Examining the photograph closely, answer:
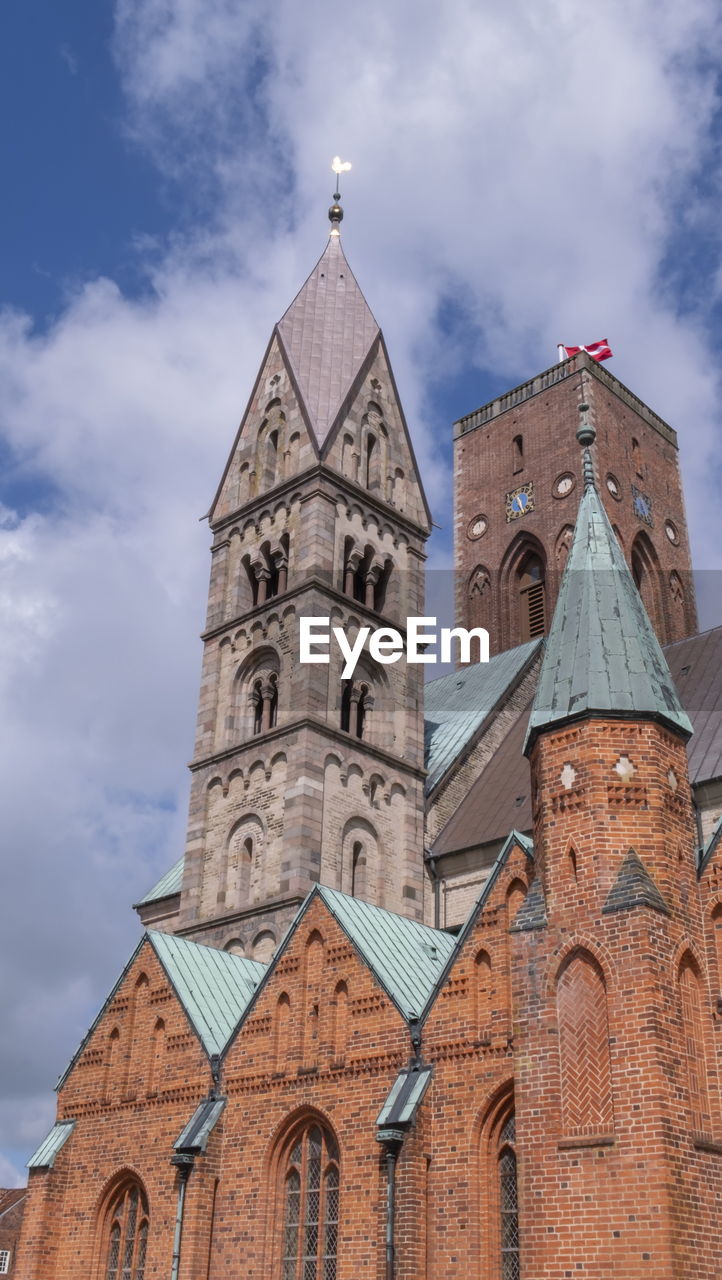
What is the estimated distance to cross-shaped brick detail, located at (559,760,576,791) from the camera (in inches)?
679

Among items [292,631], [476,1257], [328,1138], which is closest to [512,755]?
[292,631]

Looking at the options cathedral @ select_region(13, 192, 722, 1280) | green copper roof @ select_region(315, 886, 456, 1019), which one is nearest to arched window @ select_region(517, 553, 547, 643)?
cathedral @ select_region(13, 192, 722, 1280)

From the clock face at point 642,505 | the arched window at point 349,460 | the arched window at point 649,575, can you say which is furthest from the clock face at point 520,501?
the arched window at point 349,460

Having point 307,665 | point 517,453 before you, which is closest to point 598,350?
point 517,453

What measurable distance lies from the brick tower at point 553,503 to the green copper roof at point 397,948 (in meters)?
26.8

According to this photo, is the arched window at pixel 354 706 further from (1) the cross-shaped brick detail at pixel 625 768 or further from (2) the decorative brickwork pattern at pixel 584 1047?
(2) the decorative brickwork pattern at pixel 584 1047

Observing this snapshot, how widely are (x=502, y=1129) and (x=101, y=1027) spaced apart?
9.86 metres

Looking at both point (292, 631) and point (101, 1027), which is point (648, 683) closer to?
point (101, 1027)

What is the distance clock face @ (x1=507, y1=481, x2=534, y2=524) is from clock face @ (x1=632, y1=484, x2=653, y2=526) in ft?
13.0

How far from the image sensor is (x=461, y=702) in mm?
39906

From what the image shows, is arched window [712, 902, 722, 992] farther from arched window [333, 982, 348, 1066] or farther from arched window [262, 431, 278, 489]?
arched window [262, 431, 278, 489]

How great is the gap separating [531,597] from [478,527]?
481cm

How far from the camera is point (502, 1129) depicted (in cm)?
1742

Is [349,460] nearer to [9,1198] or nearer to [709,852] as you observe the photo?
[709,852]
